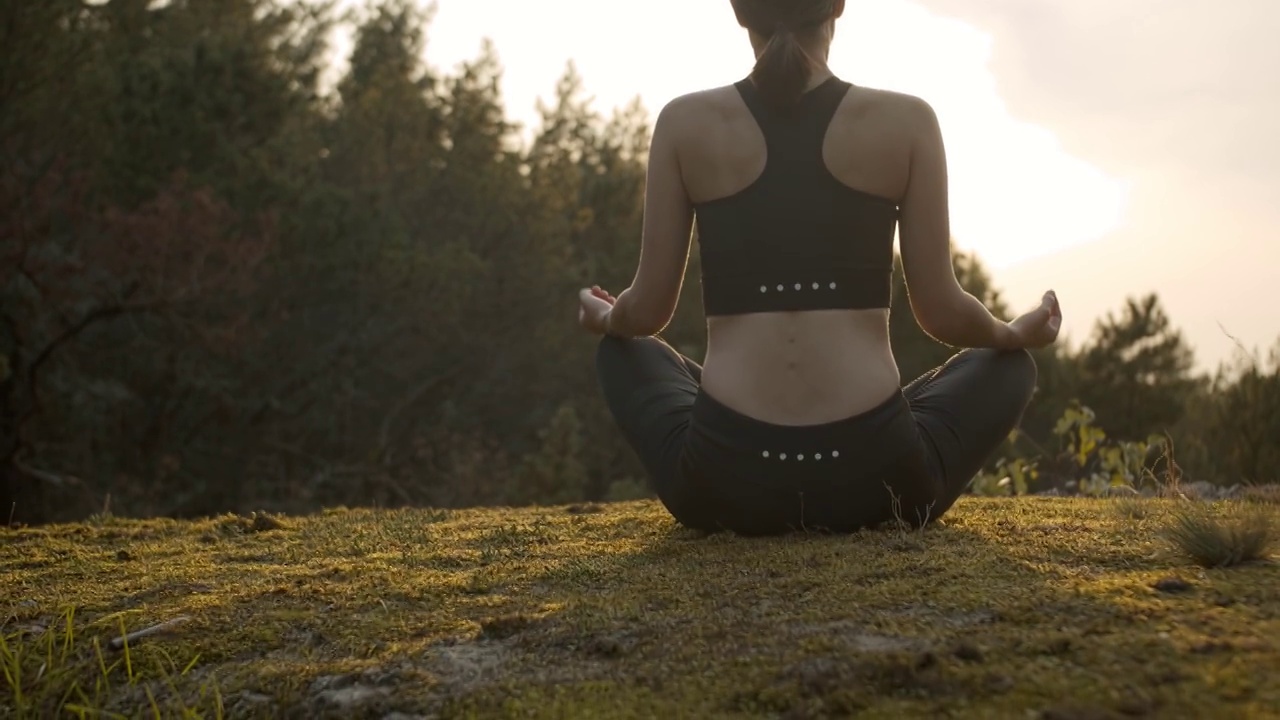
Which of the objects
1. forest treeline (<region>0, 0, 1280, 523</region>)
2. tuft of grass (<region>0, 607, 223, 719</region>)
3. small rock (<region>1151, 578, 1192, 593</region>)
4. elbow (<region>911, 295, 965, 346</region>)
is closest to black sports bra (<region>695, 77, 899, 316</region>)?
elbow (<region>911, 295, 965, 346</region>)

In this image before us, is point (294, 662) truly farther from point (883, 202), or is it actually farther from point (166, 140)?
point (166, 140)

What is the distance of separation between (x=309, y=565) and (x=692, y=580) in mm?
1197

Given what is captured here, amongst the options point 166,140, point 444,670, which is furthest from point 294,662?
point 166,140

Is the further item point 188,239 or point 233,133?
point 233,133

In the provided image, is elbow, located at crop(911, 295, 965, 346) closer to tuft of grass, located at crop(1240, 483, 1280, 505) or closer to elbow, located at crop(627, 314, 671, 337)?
elbow, located at crop(627, 314, 671, 337)

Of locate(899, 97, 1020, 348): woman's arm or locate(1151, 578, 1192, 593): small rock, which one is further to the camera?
locate(899, 97, 1020, 348): woman's arm

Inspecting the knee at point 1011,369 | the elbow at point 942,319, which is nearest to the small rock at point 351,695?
the elbow at point 942,319

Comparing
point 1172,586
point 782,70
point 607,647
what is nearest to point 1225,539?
point 1172,586

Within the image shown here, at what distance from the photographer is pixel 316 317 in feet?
64.2

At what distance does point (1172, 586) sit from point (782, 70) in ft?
4.91

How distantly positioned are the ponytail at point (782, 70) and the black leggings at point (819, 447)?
0.78 meters

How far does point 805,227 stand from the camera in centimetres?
333

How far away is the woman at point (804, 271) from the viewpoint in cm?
334

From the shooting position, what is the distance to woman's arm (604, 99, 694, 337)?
3.47 m
